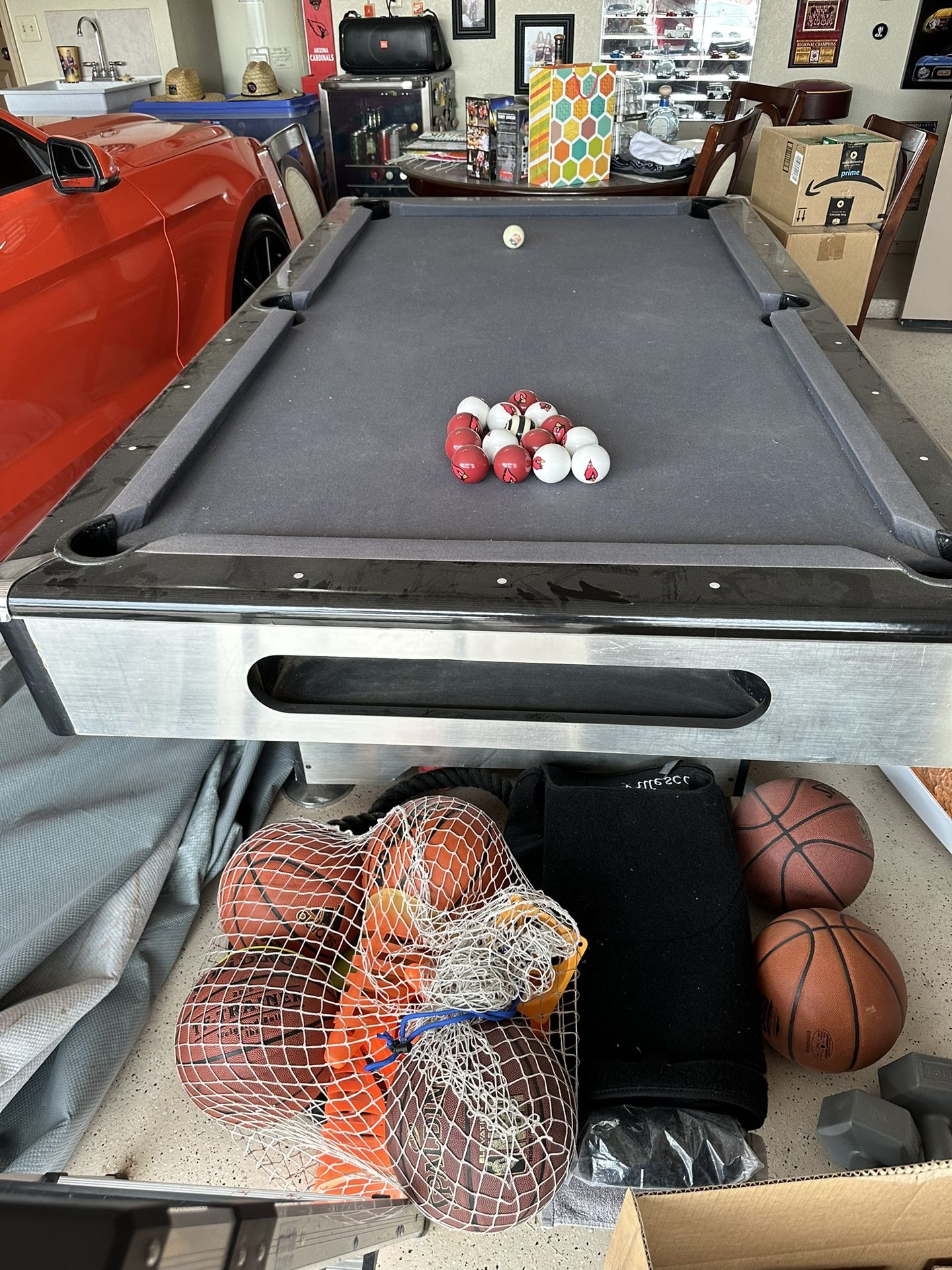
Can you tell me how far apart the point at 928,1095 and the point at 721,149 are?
11.1 feet

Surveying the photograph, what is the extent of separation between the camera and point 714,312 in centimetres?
203

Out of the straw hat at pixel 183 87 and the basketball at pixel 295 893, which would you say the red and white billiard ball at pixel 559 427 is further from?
the straw hat at pixel 183 87

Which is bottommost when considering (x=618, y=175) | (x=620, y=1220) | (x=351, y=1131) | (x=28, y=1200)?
(x=351, y=1131)

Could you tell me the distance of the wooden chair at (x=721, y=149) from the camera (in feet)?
11.2

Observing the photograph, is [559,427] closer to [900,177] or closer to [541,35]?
[900,177]

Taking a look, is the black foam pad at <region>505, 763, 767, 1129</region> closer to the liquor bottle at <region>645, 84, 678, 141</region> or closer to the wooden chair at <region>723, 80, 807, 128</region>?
the liquor bottle at <region>645, 84, 678, 141</region>

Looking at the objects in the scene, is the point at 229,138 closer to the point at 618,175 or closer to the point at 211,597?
the point at 618,175

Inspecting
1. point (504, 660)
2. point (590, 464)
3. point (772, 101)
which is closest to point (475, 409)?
point (590, 464)

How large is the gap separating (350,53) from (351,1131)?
208 inches

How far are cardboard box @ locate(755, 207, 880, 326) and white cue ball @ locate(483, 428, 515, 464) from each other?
2322mm

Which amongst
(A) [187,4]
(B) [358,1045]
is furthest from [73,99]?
(B) [358,1045]

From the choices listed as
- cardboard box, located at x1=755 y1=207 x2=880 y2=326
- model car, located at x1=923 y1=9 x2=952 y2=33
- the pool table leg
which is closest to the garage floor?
the pool table leg

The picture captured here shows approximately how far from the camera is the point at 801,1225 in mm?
901

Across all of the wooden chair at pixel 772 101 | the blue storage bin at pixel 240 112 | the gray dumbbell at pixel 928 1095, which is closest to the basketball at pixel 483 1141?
the gray dumbbell at pixel 928 1095
